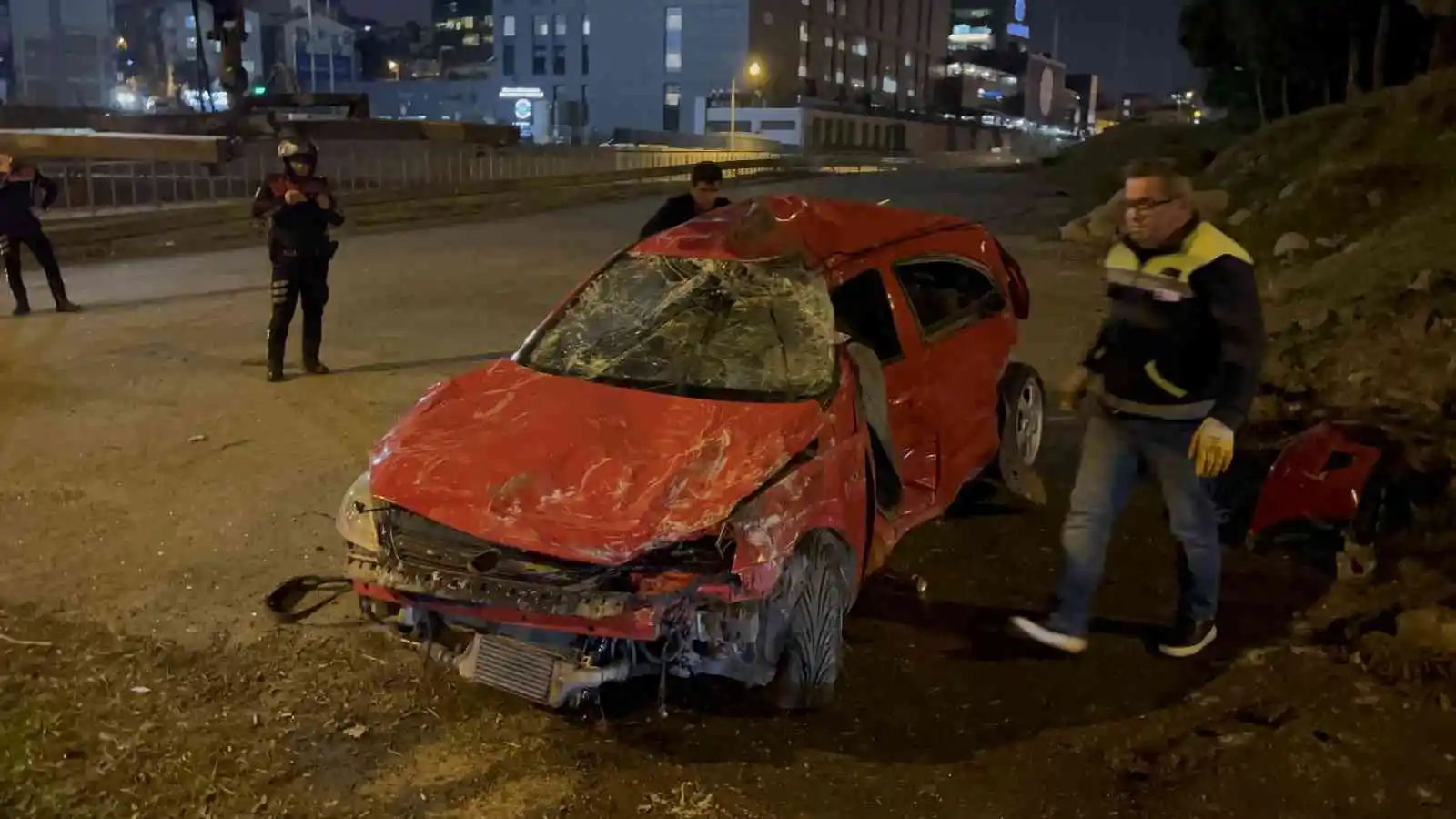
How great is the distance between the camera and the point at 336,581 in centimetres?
529

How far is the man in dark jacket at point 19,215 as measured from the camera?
1118 centimetres

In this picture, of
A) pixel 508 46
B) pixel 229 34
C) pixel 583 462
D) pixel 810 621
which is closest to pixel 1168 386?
pixel 810 621

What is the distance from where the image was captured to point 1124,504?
Answer: 4539 millimetres

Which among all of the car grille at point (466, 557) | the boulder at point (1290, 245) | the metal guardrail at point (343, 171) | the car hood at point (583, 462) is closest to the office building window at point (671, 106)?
the metal guardrail at point (343, 171)

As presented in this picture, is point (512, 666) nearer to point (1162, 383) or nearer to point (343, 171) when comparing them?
point (1162, 383)

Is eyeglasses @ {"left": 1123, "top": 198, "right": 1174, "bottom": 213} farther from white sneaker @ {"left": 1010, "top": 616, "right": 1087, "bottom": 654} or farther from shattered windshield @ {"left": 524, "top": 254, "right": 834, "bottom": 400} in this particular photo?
white sneaker @ {"left": 1010, "top": 616, "right": 1087, "bottom": 654}

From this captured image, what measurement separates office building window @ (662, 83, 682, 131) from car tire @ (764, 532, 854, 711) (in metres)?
80.4

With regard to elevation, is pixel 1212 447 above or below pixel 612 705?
above

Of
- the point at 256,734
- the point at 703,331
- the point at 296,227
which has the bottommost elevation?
the point at 256,734

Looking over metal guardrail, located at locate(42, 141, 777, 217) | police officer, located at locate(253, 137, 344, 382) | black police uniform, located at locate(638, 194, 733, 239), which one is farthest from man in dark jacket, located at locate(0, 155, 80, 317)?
metal guardrail, located at locate(42, 141, 777, 217)

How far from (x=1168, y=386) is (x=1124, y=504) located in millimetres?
530

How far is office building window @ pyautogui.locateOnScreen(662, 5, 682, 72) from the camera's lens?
8181 centimetres

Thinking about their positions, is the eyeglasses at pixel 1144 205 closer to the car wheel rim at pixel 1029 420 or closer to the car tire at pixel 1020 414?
the car tire at pixel 1020 414

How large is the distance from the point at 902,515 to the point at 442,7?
12885cm
